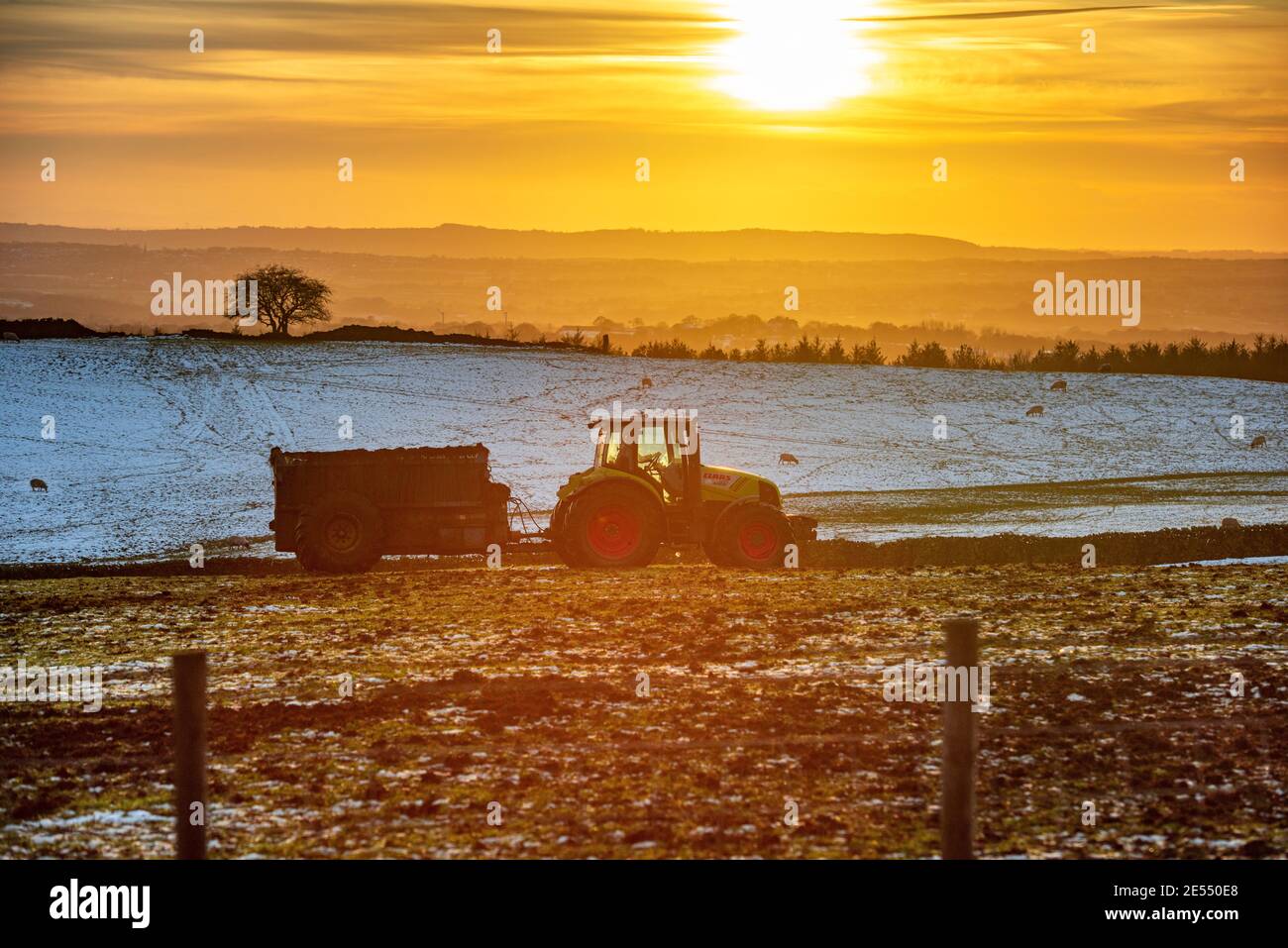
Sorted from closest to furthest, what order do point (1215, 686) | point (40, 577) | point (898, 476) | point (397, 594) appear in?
point (1215, 686), point (397, 594), point (40, 577), point (898, 476)

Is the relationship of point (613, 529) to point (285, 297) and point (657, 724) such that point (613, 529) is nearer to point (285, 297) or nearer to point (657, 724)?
point (657, 724)

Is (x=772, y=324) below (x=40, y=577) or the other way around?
the other way around

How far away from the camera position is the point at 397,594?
19.3m

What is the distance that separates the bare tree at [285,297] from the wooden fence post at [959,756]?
181 feet

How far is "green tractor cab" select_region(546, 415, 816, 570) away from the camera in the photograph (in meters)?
20.5

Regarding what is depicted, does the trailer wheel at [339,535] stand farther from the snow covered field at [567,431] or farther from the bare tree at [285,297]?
the bare tree at [285,297]

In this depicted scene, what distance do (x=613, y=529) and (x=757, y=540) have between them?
205cm

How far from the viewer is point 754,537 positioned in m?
21.0

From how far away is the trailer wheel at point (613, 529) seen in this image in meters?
20.5

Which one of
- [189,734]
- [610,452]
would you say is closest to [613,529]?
[610,452]

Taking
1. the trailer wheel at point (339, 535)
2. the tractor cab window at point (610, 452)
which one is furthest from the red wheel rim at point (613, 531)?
the trailer wheel at point (339, 535)

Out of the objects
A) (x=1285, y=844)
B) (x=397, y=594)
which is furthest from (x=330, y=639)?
(x=1285, y=844)

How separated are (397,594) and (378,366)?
3167cm
